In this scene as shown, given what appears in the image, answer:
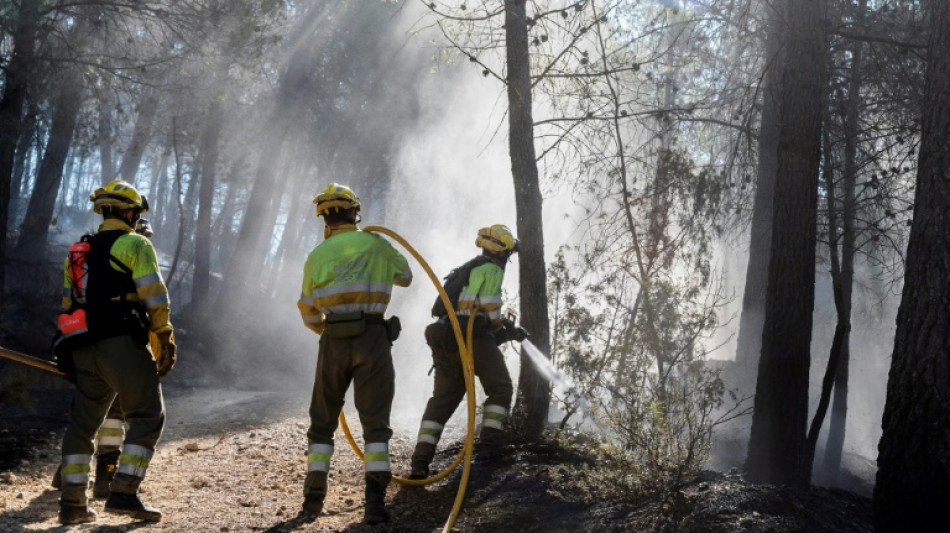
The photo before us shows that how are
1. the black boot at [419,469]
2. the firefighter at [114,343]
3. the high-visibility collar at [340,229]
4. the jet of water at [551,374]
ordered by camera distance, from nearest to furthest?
the firefighter at [114,343], the high-visibility collar at [340,229], the black boot at [419,469], the jet of water at [551,374]

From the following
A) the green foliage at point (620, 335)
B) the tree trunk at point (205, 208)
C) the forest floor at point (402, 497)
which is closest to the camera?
the forest floor at point (402, 497)

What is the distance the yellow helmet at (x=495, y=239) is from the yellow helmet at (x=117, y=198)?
101 inches

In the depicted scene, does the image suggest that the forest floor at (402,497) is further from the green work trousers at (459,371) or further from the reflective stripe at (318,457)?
the green work trousers at (459,371)

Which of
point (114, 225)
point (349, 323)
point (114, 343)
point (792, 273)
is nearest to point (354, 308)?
point (349, 323)

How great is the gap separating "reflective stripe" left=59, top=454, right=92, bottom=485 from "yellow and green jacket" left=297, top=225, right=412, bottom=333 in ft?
4.92

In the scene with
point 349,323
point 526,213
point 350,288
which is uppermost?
point 526,213

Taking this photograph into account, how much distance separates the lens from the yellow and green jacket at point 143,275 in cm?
532

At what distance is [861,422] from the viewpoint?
30047mm

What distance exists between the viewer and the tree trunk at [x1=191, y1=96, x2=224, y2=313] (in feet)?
69.2

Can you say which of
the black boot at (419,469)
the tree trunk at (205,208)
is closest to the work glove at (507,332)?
the black boot at (419,469)

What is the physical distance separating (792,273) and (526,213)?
87.2 inches

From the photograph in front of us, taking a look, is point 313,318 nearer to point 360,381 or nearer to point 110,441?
point 360,381

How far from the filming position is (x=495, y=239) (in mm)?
6988

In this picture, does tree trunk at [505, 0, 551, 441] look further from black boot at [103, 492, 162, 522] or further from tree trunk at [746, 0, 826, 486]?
black boot at [103, 492, 162, 522]
